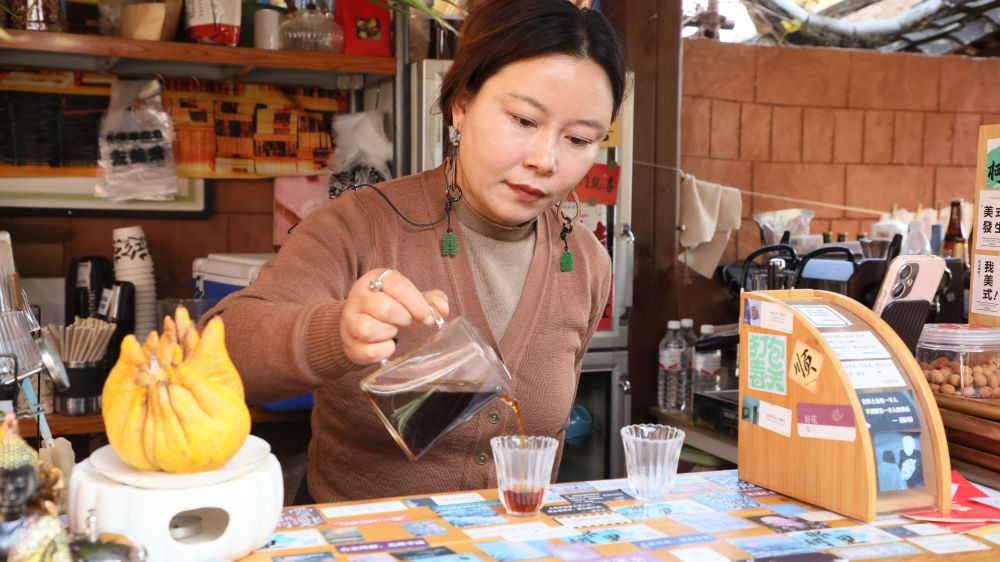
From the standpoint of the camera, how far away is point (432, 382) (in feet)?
3.32

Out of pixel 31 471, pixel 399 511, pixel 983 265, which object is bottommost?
pixel 399 511

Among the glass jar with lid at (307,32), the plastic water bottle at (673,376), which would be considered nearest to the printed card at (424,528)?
the glass jar with lid at (307,32)

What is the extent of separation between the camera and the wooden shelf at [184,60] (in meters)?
2.40

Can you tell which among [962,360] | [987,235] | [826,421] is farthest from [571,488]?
[987,235]

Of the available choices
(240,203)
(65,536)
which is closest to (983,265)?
(65,536)

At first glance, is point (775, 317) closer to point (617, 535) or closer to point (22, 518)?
point (617, 535)

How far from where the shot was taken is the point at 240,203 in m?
3.09

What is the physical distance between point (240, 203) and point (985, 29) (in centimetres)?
364

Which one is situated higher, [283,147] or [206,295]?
[283,147]

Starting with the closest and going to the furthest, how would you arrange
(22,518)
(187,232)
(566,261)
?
(22,518) → (566,261) → (187,232)

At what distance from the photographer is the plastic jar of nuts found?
1483 millimetres

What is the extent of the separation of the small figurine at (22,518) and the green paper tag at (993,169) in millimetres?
1554

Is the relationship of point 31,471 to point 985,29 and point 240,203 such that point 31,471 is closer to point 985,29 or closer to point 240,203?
point 240,203

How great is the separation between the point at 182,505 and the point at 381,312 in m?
0.28
